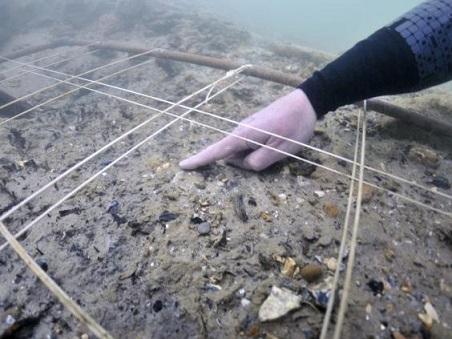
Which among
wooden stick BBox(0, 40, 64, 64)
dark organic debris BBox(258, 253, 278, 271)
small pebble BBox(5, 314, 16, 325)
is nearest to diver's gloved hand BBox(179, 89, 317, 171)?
dark organic debris BBox(258, 253, 278, 271)

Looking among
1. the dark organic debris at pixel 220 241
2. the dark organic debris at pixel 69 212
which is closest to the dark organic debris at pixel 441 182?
the dark organic debris at pixel 220 241

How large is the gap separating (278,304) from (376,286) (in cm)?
51

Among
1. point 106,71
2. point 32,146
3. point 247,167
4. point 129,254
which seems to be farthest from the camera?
point 106,71

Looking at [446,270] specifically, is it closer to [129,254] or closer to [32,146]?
[129,254]

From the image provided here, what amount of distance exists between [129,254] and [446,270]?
1728mm

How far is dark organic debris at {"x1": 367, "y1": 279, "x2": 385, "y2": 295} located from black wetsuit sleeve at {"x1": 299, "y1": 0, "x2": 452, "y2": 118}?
3.78ft

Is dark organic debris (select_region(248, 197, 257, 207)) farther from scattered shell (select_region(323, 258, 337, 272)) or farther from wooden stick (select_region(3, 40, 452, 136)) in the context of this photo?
wooden stick (select_region(3, 40, 452, 136))

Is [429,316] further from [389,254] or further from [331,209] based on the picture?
[331,209]

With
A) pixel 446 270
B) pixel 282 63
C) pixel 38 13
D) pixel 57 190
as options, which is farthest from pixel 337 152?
pixel 38 13

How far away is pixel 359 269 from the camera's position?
1.61m

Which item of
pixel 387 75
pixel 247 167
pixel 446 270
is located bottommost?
pixel 446 270

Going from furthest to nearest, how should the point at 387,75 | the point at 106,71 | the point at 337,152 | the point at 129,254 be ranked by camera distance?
1. the point at 106,71
2. the point at 337,152
3. the point at 387,75
4. the point at 129,254

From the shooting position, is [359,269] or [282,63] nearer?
[359,269]

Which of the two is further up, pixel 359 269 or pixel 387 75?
pixel 387 75
